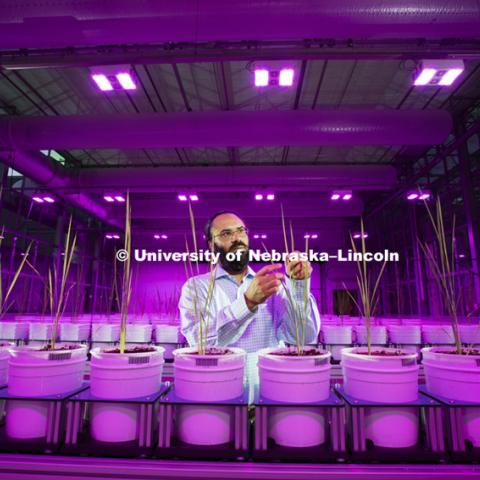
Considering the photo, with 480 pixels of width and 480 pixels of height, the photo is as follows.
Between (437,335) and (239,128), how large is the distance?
3.46 metres

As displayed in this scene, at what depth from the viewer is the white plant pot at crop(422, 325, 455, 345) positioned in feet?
12.9

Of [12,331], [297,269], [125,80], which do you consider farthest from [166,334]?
[297,269]

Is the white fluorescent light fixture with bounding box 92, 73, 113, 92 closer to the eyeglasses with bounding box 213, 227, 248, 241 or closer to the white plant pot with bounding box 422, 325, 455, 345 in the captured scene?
the eyeglasses with bounding box 213, 227, 248, 241

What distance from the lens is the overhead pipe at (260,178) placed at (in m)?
6.99

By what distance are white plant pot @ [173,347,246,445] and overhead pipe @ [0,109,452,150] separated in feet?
13.5

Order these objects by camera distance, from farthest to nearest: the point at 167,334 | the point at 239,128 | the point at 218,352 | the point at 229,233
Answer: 1. the point at 239,128
2. the point at 167,334
3. the point at 229,233
4. the point at 218,352

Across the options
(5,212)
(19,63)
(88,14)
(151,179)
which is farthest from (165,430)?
(5,212)

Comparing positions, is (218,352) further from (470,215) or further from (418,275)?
(418,275)

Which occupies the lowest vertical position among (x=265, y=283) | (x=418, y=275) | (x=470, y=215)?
(x=265, y=283)

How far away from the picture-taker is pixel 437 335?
4.01m

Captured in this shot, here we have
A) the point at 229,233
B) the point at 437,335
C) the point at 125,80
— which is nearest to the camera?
the point at 229,233

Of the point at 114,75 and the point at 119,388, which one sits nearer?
the point at 119,388

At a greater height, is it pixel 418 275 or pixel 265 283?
pixel 418 275

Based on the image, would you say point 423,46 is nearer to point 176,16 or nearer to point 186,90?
point 176,16
